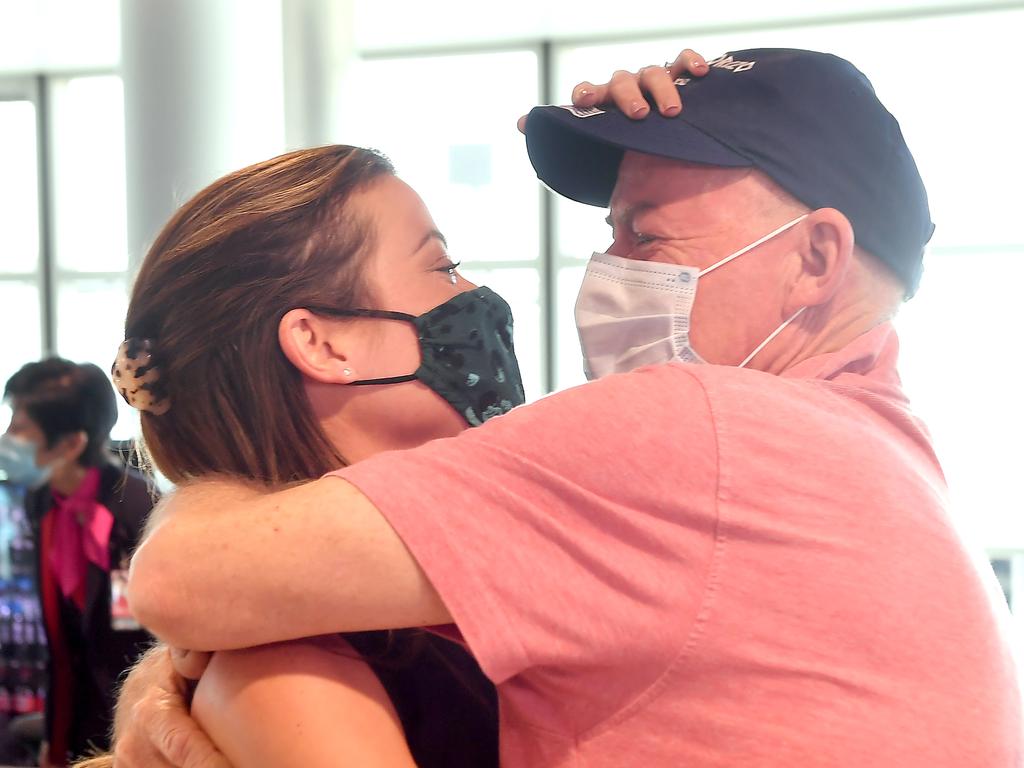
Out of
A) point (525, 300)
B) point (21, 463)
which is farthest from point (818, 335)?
point (525, 300)

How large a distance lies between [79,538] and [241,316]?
7.04ft

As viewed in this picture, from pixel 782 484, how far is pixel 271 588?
1.51 feet

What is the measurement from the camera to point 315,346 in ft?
3.99

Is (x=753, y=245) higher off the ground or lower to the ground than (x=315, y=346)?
higher

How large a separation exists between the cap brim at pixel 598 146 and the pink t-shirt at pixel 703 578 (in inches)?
14.1

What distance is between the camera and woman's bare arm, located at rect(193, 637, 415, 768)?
37.2 inches

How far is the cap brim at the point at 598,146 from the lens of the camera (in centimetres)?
115

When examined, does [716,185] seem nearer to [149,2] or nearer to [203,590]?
[203,590]

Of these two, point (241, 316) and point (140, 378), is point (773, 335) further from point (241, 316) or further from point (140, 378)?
point (140, 378)

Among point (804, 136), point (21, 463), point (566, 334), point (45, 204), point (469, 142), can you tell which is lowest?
point (21, 463)

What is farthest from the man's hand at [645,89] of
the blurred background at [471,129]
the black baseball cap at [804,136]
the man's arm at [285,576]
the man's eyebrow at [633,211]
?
the blurred background at [471,129]

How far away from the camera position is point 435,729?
110cm

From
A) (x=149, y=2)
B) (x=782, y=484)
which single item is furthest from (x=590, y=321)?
(x=149, y=2)

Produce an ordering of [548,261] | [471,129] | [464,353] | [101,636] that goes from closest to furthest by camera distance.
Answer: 1. [464,353]
2. [101,636]
3. [548,261]
4. [471,129]
